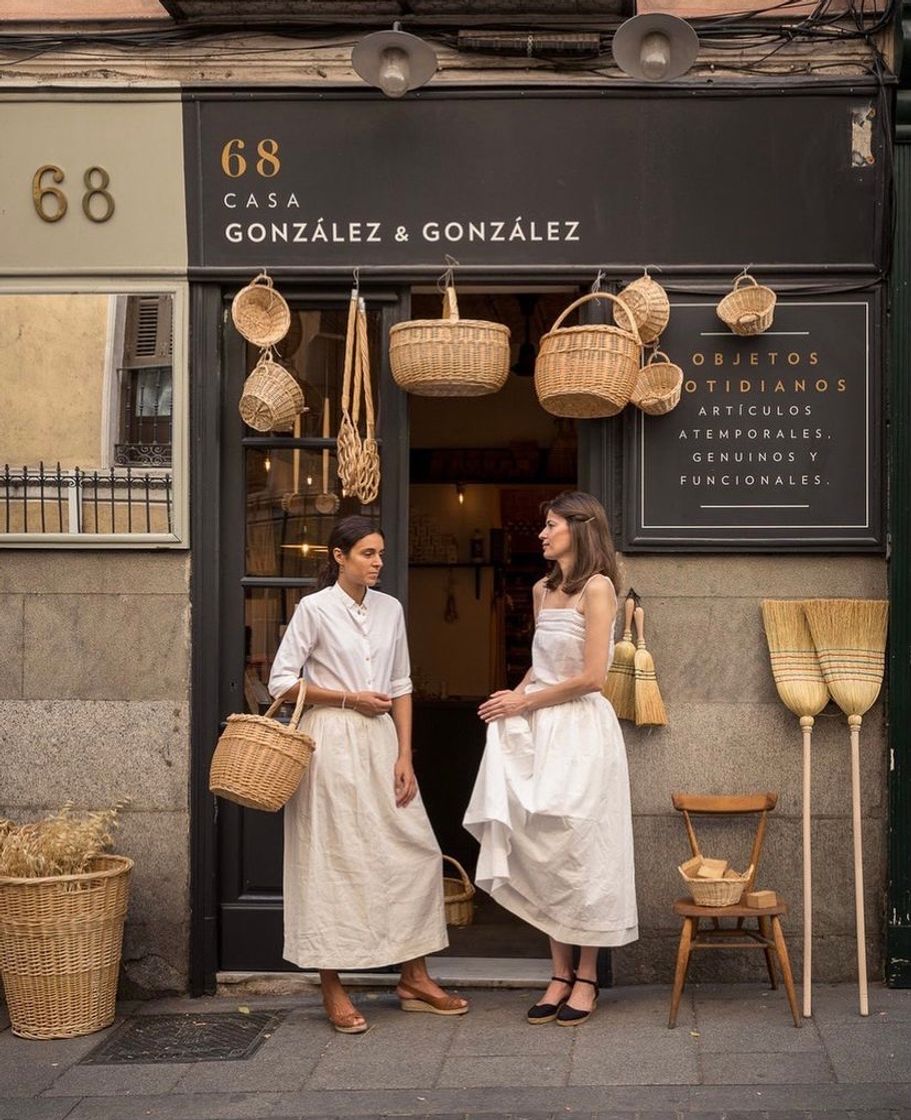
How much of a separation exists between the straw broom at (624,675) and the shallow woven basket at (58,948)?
2.32m

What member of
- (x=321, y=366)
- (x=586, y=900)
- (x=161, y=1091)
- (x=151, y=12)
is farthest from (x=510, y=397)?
(x=161, y=1091)

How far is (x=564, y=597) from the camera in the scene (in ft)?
22.2

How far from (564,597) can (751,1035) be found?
1.95 m

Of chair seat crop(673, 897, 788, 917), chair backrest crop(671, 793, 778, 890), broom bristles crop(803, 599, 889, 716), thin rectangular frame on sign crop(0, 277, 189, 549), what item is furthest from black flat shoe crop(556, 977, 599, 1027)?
thin rectangular frame on sign crop(0, 277, 189, 549)

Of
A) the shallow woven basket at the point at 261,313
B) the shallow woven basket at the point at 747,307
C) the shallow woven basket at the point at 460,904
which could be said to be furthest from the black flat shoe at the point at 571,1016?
the shallow woven basket at the point at 261,313

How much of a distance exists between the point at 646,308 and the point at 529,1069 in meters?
3.31

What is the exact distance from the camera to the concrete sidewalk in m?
5.74

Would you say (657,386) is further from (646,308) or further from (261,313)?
(261,313)

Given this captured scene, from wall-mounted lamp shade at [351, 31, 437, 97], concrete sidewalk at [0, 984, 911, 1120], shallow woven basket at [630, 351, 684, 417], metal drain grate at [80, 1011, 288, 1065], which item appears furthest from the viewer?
shallow woven basket at [630, 351, 684, 417]

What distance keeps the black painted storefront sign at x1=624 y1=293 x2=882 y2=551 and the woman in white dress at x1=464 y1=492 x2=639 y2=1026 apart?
62cm

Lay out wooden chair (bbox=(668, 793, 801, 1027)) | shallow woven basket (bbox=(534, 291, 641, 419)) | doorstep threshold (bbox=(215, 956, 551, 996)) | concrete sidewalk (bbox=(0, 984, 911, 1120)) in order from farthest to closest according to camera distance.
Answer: doorstep threshold (bbox=(215, 956, 551, 996)) < shallow woven basket (bbox=(534, 291, 641, 419)) < wooden chair (bbox=(668, 793, 801, 1027)) < concrete sidewalk (bbox=(0, 984, 911, 1120))

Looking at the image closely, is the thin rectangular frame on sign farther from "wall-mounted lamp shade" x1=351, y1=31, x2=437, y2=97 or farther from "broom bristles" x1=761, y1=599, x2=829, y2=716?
"broom bristles" x1=761, y1=599, x2=829, y2=716

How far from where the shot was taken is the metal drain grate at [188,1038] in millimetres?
6496

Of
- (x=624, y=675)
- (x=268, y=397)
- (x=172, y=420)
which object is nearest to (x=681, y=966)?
(x=624, y=675)
